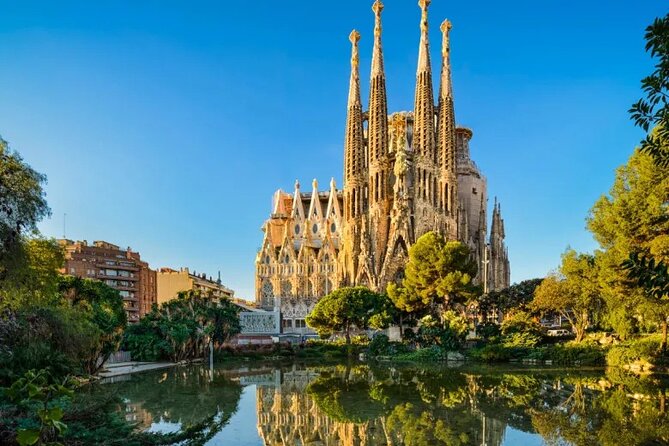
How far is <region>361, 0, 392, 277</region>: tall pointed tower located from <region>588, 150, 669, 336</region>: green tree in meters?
29.2

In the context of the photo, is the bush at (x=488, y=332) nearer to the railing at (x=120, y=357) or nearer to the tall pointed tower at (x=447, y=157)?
the tall pointed tower at (x=447, y=157)

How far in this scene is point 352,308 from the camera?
3922cm

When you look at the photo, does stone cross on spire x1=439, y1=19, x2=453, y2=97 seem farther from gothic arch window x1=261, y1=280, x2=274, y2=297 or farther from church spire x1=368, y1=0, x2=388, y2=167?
gothic arch window x1=261, y1=280, x2=274, y2=297

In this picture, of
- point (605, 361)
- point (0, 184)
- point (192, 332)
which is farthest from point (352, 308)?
point (0, 184)

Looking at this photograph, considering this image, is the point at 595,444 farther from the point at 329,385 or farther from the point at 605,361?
the point at 605,361

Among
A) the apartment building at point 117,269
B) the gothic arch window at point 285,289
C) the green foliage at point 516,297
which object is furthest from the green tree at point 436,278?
the apartment building at point 117,269

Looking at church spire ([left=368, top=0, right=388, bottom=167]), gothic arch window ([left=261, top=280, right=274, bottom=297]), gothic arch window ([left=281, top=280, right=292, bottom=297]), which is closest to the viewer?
church spire ([left=368, top=0, right=388, bottom=167])

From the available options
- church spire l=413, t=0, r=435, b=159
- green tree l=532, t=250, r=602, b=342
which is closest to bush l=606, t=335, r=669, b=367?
green tree l=532, t=250, r=602, b=342

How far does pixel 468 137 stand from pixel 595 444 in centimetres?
5942

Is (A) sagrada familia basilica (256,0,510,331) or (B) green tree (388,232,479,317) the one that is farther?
(A) sagrada familia basilica (256,0,510,331)

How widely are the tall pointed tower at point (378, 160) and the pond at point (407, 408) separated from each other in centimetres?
2924

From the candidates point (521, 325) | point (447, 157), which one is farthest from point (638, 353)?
point (447, 157)

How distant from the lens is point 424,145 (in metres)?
56.5

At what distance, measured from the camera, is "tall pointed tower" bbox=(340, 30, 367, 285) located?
55750 mm
